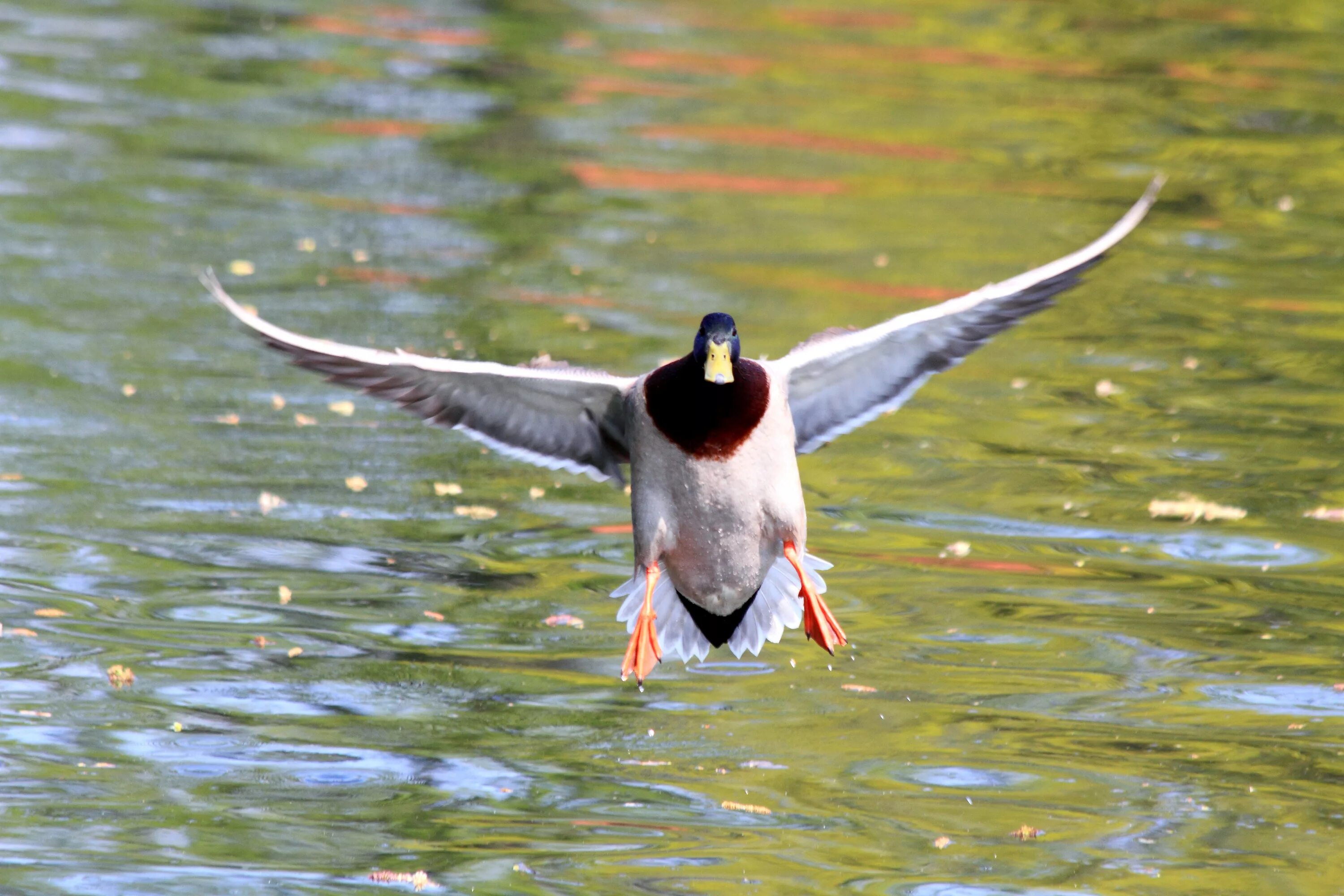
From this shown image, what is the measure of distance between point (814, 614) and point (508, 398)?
38.5 inches

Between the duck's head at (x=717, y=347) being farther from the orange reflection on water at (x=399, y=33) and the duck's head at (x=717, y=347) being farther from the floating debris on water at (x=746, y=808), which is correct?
the orange reflection on water at (x=399, y=33)

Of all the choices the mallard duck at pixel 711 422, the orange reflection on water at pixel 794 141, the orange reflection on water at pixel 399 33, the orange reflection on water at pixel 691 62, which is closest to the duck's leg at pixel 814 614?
the mallard duck at pixel 711 422

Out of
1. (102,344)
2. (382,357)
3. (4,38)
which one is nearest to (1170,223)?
(102,344)

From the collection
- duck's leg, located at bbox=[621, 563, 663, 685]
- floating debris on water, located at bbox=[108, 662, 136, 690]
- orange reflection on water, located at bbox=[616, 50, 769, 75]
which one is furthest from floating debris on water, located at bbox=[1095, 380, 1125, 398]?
orange reflection on water, located at bbox=[616, 50, 769, 75]

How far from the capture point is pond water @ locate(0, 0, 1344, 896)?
14.9ft

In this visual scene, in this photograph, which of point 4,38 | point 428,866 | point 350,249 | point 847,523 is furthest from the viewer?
point 4,38

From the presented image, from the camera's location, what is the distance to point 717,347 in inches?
174

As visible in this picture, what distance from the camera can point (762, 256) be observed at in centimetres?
932

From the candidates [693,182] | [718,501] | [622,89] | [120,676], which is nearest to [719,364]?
[718,501]

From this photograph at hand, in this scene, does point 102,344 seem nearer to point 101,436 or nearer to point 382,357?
point 101,436

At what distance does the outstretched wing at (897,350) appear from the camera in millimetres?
4688

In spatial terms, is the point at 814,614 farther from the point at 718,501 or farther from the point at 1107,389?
the point at 1107,389

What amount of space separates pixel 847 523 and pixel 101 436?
8.47ft

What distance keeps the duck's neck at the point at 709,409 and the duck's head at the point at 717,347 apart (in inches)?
3.1
